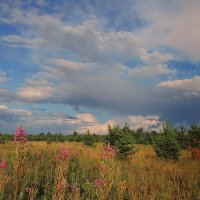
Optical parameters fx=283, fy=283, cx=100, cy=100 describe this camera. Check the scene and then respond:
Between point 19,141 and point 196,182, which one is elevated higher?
point 19,141

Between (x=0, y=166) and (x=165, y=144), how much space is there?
14.9m

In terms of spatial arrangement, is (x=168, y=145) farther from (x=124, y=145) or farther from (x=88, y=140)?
(x=88, y=140)

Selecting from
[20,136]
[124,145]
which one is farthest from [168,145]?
[20,136]

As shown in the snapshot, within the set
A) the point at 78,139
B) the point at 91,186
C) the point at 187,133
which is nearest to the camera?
the point at 91,186

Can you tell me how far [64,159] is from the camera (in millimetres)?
4035

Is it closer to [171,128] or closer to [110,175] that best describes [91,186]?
[110,175]

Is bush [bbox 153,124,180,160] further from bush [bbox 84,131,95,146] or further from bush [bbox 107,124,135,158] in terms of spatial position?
bush [bbox 84,131,95,146]

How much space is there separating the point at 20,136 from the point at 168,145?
49.6 ft

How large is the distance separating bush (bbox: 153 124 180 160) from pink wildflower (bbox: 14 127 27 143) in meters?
14.6

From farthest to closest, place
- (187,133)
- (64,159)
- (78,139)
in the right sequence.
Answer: (78,139), (187,133), (64,159)

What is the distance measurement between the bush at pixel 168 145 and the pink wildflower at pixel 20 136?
14.6 meters

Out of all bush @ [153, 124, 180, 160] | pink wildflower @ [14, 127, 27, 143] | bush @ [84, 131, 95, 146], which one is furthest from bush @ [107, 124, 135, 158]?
bush @ [84, 131, 95, 146]

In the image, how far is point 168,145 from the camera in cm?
1852

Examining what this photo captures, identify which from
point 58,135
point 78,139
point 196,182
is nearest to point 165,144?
Result: point 196,182
